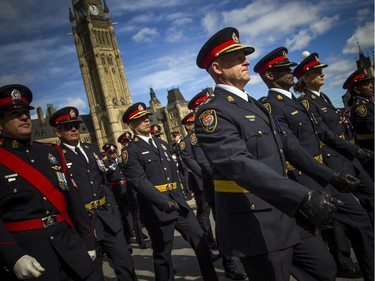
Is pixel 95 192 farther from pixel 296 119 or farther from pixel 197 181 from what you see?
pixel 197 181

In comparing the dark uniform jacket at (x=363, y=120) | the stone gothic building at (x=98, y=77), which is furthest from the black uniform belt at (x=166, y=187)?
the stone gothic building at (x=98, y=77)

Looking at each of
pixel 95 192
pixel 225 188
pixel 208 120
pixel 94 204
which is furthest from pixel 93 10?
pixel 225 188

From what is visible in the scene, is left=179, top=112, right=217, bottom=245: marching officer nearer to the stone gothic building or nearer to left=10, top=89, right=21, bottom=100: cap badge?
left=10, top=89, right=21, bottom=100: cap badge

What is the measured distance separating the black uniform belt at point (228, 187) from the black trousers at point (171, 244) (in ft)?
7.11

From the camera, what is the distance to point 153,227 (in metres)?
5.00

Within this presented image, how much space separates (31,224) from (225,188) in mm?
1837

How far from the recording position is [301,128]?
14.2 ft

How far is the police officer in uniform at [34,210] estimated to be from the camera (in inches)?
115

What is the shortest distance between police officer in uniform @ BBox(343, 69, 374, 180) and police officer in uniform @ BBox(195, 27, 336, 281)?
3.66 meters

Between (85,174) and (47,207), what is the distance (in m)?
1.80

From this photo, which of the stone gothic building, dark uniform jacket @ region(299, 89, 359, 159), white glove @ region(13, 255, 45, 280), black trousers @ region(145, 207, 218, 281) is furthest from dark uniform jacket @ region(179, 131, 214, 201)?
the stone gothic building

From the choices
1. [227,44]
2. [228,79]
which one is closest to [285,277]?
[228,79]

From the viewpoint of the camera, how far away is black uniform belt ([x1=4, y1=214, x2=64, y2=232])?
300 cm

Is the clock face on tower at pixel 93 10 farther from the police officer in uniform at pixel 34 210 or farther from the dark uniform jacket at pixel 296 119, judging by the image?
the police officer in uniform at pixel 34 210
